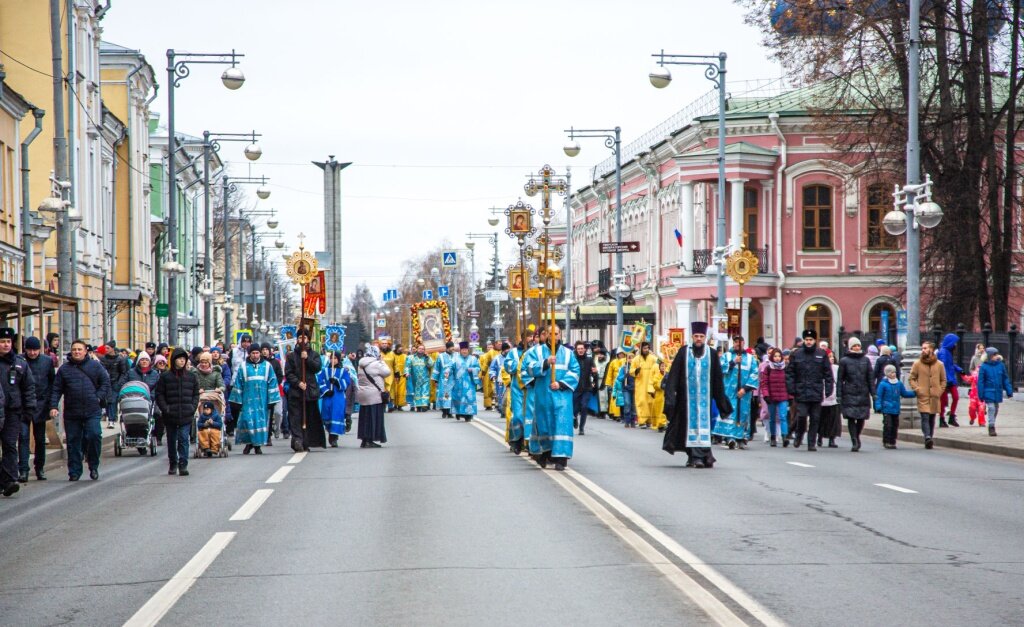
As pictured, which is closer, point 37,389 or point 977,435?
point 37,389

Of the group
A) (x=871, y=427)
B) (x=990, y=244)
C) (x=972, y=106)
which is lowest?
(x=871, y=427)

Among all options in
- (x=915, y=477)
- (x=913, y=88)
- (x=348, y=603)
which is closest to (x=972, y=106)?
(x=913, y=88)

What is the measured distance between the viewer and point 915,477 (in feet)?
57.8

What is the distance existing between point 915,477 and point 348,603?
35.2 feet

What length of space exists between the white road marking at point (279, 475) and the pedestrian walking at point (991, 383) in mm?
12092

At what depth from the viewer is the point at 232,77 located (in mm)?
33719

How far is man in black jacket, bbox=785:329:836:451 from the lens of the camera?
78.2 ft

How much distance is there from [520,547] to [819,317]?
48.8 meters

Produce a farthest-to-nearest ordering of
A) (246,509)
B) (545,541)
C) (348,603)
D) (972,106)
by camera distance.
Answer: (972,106) → (246,509) → (545,541) → (348,603)

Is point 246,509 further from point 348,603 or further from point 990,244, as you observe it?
point 990,244

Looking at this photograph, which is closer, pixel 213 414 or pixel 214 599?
pixel 214 599

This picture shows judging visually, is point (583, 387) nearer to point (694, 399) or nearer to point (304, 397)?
point (304, 397)

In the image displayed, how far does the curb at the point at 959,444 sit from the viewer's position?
22.5 meters

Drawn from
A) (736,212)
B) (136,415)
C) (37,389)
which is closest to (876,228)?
(736,212)
